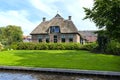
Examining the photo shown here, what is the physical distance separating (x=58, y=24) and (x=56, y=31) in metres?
1.60

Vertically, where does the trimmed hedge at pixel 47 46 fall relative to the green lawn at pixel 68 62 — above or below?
above

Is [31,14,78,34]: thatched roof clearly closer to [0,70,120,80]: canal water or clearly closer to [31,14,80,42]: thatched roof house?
[31,14,80,42]: thatched roof house

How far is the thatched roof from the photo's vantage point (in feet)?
168

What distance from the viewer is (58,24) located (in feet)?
170

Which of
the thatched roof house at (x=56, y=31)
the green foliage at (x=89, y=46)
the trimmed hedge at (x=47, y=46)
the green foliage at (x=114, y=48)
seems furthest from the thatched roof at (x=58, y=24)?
the green foliage at (x=114, y=48)

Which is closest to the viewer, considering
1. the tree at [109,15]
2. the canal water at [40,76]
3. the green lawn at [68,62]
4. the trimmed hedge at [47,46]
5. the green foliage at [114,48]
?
the canal water at [40,76]

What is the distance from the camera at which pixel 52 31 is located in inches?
2060

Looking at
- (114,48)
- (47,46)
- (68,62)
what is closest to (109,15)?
(68,62)

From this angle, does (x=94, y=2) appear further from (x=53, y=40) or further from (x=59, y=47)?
(x=53, y=40)

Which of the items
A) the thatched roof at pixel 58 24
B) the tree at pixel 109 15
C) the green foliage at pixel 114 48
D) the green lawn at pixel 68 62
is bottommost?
the green lawn at pixel 68 62

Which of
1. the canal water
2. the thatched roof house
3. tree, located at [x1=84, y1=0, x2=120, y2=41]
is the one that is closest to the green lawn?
the canal water

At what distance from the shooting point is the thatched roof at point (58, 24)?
168ft

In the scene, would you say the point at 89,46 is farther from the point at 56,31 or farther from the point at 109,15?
the point at 109,15

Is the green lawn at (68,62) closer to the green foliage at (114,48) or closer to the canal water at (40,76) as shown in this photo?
the canal water at (40,76)
